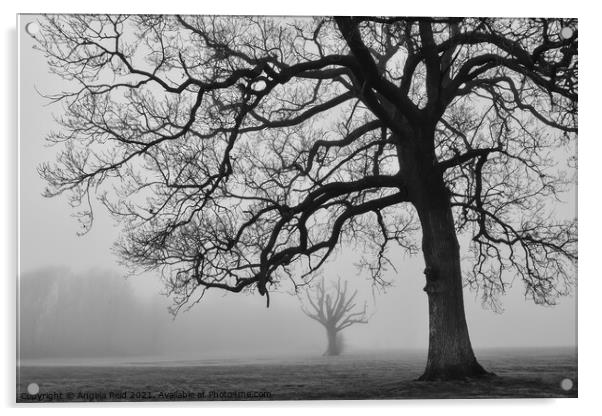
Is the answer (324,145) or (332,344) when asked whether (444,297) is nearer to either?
(332,344)

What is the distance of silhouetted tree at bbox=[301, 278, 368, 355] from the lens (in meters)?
6.41

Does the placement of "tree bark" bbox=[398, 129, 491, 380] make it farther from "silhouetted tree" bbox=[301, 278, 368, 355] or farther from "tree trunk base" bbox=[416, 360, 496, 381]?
"silhouetted tree" bbox=[301, 278, 368, 355]

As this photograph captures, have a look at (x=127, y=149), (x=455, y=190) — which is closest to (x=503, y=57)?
(x=455, y=190)

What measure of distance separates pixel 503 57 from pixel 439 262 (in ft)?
6.07

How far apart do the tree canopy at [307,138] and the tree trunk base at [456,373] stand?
2.13 ft

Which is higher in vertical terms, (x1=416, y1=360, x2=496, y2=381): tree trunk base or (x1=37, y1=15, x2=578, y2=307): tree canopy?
(x1=37, y1=15, x2=578, y2=307): tree canopy

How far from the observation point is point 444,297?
6.71m

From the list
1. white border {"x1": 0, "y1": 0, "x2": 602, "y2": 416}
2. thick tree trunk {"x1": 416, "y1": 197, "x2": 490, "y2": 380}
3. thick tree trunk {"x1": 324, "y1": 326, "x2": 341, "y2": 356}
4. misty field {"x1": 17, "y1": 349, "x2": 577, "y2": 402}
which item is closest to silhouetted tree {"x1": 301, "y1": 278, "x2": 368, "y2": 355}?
thick tree trunk {"x1": 324, "y1": 326, "x2": 341, "y2": 356}

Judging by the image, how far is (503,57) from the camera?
685 cm

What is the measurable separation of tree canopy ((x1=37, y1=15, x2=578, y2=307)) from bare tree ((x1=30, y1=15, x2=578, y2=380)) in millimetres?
13

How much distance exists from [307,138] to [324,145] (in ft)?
0.52

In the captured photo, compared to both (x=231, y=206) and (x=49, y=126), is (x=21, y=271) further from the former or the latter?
(x=231, y=206)

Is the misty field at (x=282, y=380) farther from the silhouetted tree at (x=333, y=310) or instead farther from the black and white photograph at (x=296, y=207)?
the silhouetted tree at (x=333, y=310)

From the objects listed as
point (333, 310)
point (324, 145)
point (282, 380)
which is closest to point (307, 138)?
point (324, 145)
